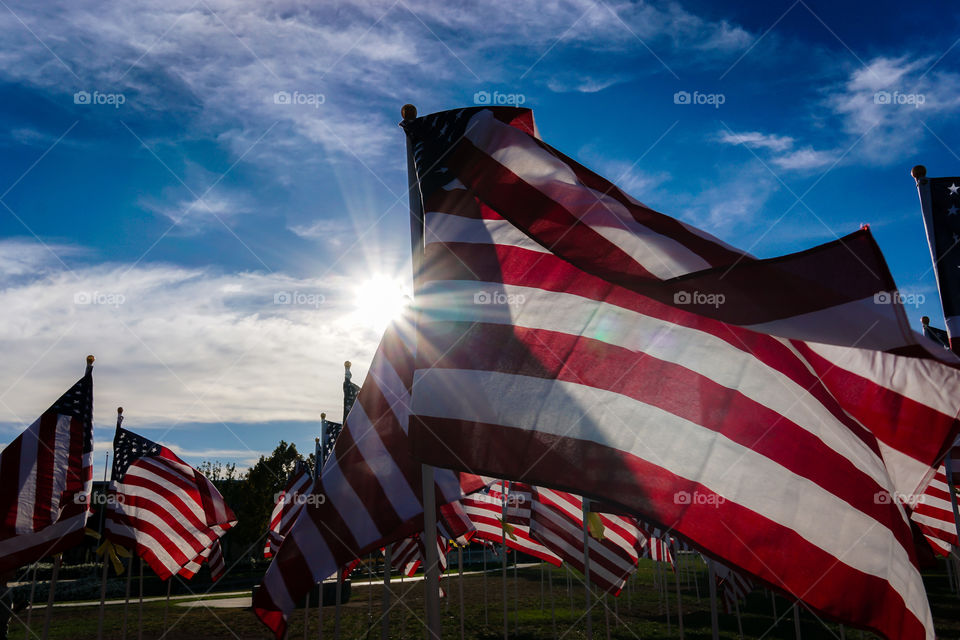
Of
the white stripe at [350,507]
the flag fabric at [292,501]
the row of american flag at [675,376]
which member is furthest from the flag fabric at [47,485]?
the row of american flag at [675,376]

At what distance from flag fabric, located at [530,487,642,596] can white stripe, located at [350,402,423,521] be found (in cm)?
731

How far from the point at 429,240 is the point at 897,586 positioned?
346cm

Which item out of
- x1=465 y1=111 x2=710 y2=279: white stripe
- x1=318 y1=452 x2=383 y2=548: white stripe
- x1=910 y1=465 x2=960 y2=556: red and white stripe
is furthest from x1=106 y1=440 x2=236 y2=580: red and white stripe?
x1=910 y1=465 x2=960 y2=556: red and white stripe

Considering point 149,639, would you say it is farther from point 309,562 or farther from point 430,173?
point 430,173

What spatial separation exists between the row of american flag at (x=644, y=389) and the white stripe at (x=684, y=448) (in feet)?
0.04

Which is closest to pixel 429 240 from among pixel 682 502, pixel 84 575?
pixel 682 502

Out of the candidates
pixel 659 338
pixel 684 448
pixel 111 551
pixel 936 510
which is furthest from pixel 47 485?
pixel 936 510

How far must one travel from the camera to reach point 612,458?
3.72m

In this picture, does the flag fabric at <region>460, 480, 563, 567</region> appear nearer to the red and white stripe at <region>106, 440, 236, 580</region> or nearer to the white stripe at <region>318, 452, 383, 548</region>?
the red and white stripe at <region>106, 440, 236, 580</region>

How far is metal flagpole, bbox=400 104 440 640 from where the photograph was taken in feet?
13.4

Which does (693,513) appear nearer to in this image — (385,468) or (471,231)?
(471,231)

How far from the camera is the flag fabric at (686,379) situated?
3256 mm

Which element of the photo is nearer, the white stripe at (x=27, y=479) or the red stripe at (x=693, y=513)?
the red stripe at (x=693, y=513)

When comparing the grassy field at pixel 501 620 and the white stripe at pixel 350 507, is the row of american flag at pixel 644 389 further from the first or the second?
the grassy field at pixel 501 620
